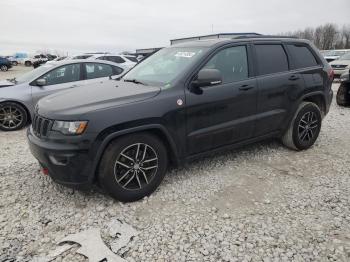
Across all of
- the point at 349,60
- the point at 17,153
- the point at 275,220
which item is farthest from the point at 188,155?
the point at 349,60

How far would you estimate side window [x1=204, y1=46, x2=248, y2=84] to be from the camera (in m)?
4.14

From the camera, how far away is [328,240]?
2.96 meters

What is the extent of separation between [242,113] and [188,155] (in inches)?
38.3

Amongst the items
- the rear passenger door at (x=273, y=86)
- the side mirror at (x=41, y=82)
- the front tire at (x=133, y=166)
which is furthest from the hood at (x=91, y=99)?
the side mirror at (x=41, y=82)

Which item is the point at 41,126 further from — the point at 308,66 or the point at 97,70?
the point at 97,70

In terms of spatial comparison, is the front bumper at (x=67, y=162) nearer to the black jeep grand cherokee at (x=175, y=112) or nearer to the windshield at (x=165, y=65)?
the black jeep grand cherokee at (x=175, y=112)

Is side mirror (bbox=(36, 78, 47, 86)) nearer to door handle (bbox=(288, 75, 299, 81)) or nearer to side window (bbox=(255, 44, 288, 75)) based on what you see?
side window (bbox=(255, 44, 288, 75))

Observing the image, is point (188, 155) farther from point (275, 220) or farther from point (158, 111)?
point (275, 220)

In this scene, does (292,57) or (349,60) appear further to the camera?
(349,60)

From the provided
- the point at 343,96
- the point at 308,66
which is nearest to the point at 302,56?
the point at 308,66

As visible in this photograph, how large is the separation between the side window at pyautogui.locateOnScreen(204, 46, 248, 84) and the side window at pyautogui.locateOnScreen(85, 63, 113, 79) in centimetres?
433

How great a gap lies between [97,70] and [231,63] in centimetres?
445

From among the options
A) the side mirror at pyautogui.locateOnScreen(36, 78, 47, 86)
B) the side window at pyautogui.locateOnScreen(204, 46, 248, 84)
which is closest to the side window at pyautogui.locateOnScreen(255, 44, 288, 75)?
the side window at pyautogui.locateOnScreen(204, 46, 248, 84)

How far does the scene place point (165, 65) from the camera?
434cm
